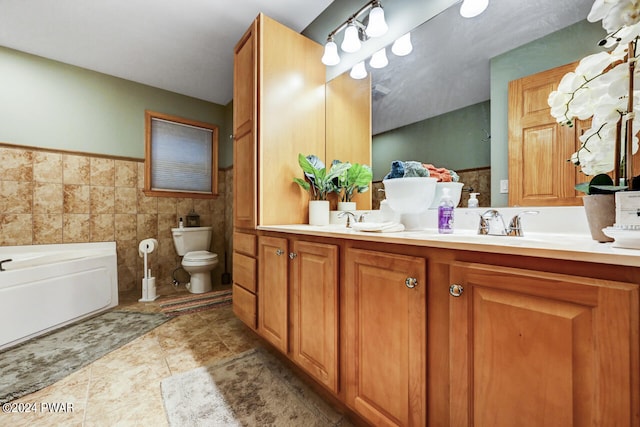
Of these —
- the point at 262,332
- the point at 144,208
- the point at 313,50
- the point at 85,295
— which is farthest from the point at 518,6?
the point at 144,208

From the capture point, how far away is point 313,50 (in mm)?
2037

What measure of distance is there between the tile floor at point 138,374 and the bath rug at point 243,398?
0.08m

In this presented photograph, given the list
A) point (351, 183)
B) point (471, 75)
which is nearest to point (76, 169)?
point (351, 183)

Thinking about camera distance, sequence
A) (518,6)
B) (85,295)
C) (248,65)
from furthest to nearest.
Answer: (85,295)
(248,65)
(518,6)

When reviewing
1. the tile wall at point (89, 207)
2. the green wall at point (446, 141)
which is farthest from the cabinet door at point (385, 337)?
the tile wall at point (89, 207)

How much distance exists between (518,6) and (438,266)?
116 cm

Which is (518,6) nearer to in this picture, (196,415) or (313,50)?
(313,50)

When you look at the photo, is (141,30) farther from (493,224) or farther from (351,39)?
(493,224)

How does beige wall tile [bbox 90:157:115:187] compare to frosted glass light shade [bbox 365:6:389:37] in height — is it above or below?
below

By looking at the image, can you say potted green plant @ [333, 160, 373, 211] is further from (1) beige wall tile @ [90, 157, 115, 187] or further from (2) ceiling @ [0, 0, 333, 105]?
(1) beige wall tile @ [90, 157, 115, 187]

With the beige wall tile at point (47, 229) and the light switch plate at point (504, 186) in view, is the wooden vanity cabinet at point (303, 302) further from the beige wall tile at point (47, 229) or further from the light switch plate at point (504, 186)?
the beige wall tile at point (47, 229)

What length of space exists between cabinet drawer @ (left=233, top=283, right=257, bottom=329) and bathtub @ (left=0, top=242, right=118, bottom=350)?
1.45 metres

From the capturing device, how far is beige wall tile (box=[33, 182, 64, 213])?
8.55 ft

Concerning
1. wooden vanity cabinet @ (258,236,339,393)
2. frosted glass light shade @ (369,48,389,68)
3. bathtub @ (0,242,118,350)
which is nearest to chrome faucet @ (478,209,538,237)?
wooden vanity cabinet @ (258,236,339,393)
